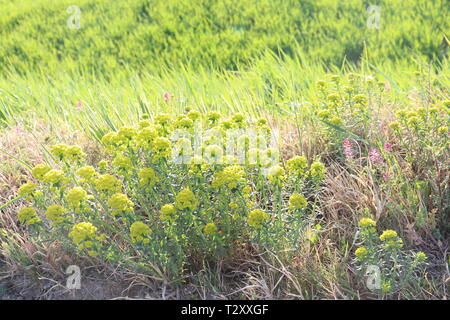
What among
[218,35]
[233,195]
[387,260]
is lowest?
[387,260]

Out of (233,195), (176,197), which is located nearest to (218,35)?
(233,195)

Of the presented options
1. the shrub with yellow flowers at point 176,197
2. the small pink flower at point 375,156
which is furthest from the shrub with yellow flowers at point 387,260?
the small pink flower at point 375,156

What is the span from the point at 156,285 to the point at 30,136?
5.44ft

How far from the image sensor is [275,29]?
639 cm

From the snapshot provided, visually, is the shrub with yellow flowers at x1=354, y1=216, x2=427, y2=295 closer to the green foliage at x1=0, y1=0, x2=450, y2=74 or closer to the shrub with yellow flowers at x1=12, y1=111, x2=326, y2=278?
the shrub with yellow flowers at x1=12, y1=111, x2=326, y2=278

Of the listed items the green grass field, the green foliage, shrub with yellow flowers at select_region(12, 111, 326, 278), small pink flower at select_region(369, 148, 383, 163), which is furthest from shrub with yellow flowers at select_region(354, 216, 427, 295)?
the green foliage

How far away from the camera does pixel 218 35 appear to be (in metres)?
6.29

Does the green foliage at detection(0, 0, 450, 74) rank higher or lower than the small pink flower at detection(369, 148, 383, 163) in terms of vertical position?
higher

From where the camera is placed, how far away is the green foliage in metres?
5.72

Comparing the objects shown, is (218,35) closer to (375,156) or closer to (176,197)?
(375,156)

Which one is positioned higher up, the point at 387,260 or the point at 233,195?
the point at 233,195

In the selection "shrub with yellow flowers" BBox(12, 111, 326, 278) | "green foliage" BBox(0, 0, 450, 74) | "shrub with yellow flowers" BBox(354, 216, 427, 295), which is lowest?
"shrub with yellow flowers" BBox(354, 216, 427, 295)

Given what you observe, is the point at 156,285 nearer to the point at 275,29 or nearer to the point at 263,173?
the point at 263,173

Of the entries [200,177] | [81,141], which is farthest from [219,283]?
[81,141]
